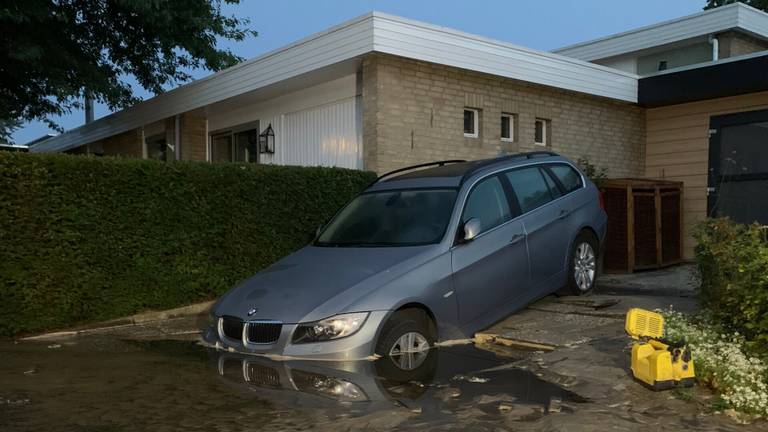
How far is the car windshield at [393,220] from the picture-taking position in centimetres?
639

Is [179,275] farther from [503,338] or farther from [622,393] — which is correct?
[622,393]

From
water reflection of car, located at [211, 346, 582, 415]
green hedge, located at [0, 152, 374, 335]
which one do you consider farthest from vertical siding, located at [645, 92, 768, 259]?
water reflection of car, located at [211, 346, 582, 415]

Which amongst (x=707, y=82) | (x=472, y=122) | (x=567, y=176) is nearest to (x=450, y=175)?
(x=567, y=176)

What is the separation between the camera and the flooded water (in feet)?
13.7

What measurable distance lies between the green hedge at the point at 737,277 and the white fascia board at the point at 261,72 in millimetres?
5856

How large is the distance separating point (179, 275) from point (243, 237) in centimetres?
101

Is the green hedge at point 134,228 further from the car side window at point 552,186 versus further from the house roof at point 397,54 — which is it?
the car side window at point 552,186

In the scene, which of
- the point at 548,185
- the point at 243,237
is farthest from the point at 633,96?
the point at 243,237

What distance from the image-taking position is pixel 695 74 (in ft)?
42.9

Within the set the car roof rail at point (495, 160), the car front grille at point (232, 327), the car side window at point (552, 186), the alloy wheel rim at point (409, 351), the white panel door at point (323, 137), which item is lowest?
the alloy wheel rim at point (409, 351)

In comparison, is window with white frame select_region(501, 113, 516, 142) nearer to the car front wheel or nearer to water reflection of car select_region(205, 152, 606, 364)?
water reflection of car select_region(205, 152, 606, 364)

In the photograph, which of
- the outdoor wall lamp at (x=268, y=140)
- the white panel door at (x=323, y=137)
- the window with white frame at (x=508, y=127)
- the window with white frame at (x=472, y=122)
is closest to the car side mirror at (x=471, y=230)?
the white panel door at (x=323, y=137)

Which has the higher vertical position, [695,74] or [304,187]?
[695,74]

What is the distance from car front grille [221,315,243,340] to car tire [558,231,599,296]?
389 cm
